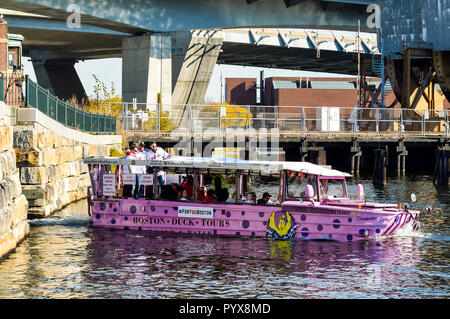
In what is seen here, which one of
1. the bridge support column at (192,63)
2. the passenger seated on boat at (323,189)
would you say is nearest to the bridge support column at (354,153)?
the bridge support column at (192,63)

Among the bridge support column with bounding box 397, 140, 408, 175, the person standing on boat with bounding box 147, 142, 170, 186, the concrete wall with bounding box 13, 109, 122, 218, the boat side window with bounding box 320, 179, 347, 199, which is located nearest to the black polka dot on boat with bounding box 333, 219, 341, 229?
the boat side window with bounding box 320, 179, 347, 199

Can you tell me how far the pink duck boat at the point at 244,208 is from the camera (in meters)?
25.8

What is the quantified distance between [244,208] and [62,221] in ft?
23.9

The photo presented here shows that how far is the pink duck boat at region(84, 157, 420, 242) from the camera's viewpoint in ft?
84.5

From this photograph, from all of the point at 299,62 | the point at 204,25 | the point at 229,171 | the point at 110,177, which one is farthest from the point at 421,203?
the point at 299,62

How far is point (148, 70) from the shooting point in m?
62.8

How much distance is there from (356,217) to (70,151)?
15.1 meters

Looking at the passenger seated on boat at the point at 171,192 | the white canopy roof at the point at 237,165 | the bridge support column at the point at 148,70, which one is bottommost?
the passenger seated on boat at the point at 171,192

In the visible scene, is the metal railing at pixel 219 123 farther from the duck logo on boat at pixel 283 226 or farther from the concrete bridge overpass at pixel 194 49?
the duck logo on boat at pixel 283 226

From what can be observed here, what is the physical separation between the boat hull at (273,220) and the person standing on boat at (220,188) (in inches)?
28.7

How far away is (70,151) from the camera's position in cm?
3594

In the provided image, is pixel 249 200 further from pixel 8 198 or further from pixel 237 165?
pixel 8 198

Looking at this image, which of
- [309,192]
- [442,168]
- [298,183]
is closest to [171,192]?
[298,183]
